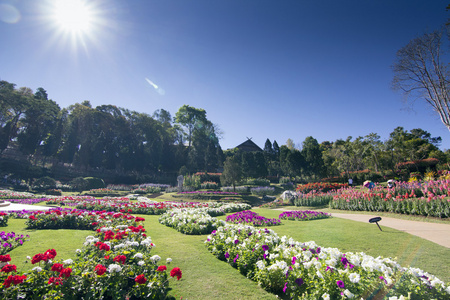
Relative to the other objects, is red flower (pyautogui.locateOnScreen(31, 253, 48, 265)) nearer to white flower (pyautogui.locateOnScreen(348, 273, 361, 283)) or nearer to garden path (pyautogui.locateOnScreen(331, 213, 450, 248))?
white flower (pyautogui.locateOnScreen(348, 273, 361, 283))

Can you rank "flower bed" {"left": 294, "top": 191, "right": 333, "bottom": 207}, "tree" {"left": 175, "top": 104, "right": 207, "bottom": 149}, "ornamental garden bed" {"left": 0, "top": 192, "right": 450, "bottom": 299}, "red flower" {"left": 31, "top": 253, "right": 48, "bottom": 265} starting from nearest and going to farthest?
1. "ornamental garden bed" {"left": 0, "top": 192, "right": 450, "bottom": 299}
2. "red flower" {"left": 31, "top": 253, "right": 48, "bottom": 265}
3. "flower bed" {"left": 294, "top": 191, "right": 333, "bottom": 207}
4. "tree" {"left": 175, "top": 104, "right": 207, "bottom": 149}

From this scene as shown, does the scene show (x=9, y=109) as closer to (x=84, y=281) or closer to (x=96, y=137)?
(x=96, y=137)

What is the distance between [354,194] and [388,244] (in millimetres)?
8253

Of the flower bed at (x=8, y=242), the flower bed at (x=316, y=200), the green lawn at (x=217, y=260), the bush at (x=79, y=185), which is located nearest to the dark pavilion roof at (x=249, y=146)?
the bush at (x=79, y=185)

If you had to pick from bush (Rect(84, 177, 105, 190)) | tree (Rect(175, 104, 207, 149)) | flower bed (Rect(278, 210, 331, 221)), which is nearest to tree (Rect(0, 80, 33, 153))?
bush (Rect(84, 177, 105, 190))

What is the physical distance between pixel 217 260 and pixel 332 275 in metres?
2.59

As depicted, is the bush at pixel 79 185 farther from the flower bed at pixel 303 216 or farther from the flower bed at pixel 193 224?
the flower bed at pixel 303 216

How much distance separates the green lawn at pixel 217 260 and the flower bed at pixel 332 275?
290 mm

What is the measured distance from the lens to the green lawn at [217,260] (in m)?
3.37

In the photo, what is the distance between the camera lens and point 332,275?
2838 millimetres

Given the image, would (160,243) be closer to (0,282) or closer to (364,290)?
(0,282)

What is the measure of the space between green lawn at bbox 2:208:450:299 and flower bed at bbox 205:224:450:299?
29cm

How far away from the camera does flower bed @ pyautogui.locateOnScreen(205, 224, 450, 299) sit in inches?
→ 100

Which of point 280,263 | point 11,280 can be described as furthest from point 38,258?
point 280,263
